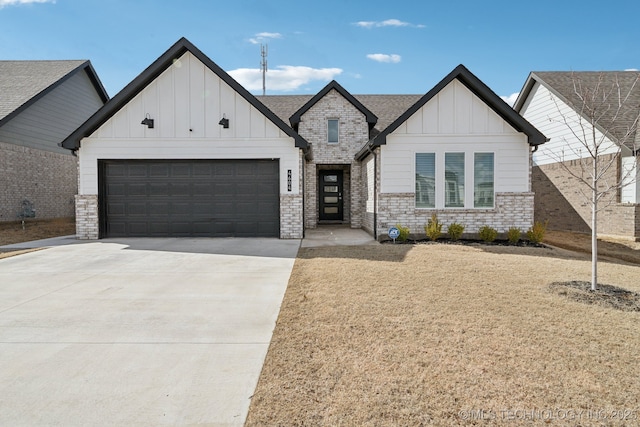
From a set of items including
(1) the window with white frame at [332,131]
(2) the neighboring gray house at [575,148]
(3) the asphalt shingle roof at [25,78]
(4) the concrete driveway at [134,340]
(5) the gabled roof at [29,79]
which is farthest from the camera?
(1) the window with white frame at [332,131]

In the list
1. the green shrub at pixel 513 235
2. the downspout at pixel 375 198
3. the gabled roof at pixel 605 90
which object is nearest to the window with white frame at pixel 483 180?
the green shrub at pixel 513 235

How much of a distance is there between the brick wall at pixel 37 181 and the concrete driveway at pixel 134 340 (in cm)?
989

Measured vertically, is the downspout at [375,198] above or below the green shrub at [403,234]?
above

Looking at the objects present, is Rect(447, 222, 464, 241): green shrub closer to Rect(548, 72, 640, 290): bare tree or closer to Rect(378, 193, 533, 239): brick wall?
Rect(378, 193, 533, 239): brick wall

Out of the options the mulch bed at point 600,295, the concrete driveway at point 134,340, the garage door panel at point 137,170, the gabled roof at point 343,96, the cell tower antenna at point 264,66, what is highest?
the cell tower antenna at point 264,66

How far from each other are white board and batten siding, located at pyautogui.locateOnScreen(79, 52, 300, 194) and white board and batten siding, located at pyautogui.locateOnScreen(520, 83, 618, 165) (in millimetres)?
11427

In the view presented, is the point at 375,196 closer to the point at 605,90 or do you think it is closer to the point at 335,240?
the point at 335,240

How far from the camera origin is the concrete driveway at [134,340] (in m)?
2.87

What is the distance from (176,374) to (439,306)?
10.7ft

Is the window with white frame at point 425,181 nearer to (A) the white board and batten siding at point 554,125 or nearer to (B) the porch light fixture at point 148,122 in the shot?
(A) the white board and batten siding at point 554,125

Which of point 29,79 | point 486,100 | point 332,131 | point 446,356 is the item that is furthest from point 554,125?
point 29,79

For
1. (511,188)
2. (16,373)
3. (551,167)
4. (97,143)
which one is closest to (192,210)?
(97,143)

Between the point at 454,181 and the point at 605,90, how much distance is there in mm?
9251

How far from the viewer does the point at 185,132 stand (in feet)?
40.4
